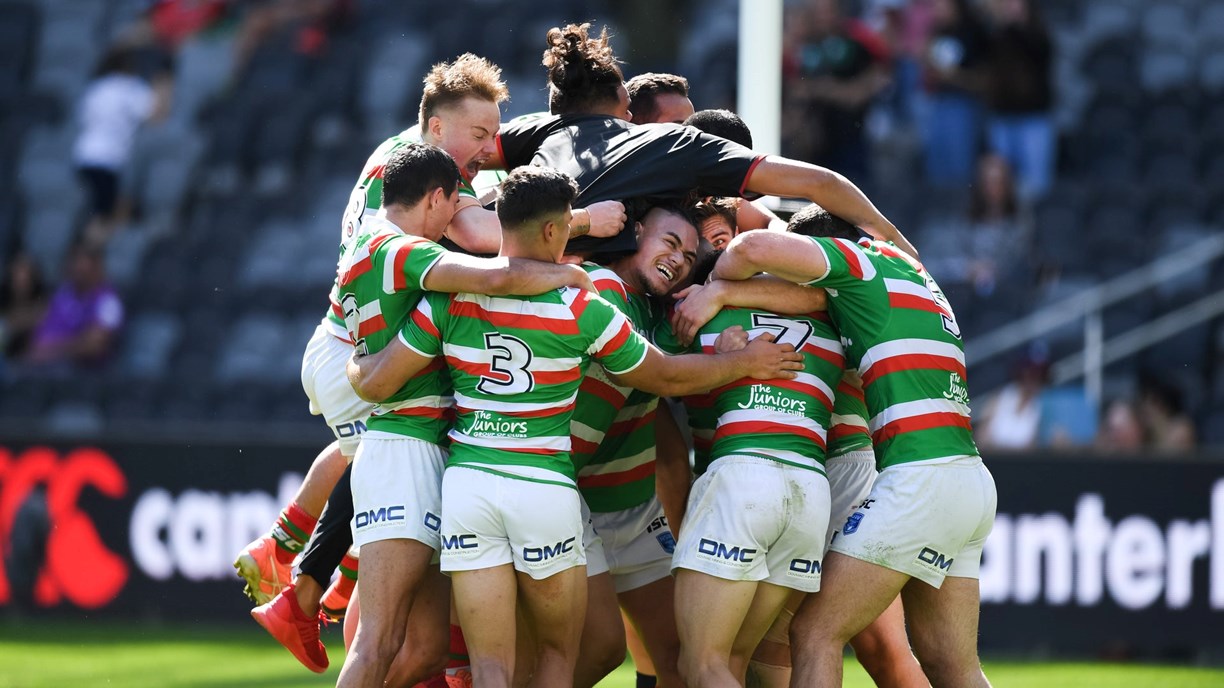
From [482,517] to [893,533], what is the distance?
4.44 feet

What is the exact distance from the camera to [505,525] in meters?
5.21

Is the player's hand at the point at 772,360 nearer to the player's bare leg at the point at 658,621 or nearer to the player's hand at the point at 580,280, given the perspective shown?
the player's hand at the point at 580,280

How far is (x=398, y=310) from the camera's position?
5480 millimetres

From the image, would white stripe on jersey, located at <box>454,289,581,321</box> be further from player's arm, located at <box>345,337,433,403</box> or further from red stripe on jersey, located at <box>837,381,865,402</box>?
red stripe on jersey, located at <box>837,381,865,402</box>

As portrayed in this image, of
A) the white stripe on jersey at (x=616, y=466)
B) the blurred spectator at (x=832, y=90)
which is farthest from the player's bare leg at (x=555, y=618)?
the blurred spectator at (x=832, y=90)

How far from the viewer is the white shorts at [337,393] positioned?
19.8ft

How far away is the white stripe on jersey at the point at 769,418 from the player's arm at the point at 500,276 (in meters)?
0.70

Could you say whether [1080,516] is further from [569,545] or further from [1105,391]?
[569,545]

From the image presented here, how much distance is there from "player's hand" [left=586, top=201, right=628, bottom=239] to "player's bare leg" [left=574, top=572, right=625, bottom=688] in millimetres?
1186

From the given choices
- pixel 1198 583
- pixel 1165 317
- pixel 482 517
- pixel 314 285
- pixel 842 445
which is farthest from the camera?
pixel 314 285

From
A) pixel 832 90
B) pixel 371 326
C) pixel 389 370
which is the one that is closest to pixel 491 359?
pixel 389 370

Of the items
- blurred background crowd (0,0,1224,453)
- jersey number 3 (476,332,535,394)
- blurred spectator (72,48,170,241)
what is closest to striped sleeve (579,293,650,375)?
jersey number 3 (476,332,535,394)

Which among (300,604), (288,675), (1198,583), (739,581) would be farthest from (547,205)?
(1198,583)

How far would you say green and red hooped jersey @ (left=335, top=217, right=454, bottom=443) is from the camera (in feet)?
17.8
